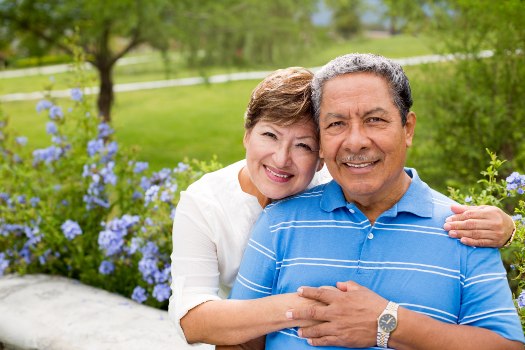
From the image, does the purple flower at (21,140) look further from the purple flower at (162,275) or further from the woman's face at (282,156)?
the woman's face at (282,156)

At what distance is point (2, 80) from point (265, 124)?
19.6 m

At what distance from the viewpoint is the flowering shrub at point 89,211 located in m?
3.38

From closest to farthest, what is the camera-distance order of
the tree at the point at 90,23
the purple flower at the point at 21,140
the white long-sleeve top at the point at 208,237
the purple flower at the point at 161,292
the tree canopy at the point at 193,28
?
the white long-sleeve top at the point at 208,237 < the purple flower at the point at 161,292 < the purple flower at the point at 21,140 < the tree at the point at 90,23 < the tree canopy at the point at 193,28

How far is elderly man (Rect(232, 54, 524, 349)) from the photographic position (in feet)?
6.46

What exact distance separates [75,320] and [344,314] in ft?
4.83

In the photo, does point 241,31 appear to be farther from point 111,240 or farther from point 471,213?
point 471,213

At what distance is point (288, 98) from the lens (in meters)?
2.21

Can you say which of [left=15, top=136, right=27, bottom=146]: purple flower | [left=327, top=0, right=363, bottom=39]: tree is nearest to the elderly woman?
[left=15, top=136, right=27, bottom=146]: purple flower

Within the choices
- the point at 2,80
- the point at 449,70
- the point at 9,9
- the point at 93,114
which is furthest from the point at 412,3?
the point at 2,80

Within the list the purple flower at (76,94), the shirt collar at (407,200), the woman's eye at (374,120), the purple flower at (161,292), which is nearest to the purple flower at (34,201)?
the purple flower at (76,94)

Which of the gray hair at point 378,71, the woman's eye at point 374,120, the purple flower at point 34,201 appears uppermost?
the gray hair at point 378,71

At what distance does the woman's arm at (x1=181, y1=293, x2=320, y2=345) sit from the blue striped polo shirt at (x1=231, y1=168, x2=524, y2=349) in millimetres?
73

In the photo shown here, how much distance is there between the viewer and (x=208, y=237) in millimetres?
2375

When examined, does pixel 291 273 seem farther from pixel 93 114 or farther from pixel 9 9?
pixel 9 9
